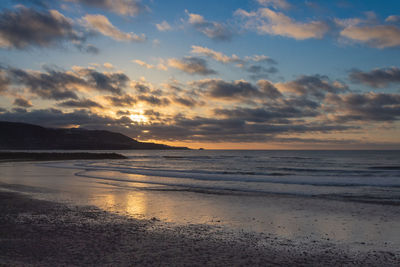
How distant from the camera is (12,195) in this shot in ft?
60.0

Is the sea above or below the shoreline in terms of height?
below

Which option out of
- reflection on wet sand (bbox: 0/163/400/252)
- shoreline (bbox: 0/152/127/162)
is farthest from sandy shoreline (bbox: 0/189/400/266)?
shoreline (bbox: 0/152/127/162)

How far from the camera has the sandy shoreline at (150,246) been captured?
294 inches

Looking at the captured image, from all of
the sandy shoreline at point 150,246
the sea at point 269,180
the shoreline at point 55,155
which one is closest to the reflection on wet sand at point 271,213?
the sandy shoreline at point 150,246

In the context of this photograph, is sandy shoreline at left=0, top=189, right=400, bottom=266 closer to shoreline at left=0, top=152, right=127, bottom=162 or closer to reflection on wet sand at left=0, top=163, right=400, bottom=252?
reflection on wet sand at left=0, top=163, right=400, bottom=252

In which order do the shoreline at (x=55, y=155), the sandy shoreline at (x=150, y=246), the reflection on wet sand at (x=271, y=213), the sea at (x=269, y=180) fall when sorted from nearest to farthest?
the sandy shoreline at (x=150, y=246)
the reflection on wet sand at (x=271, y=213)
the sea at (x=269, y=180)
the shoreline at (x=55, y=155)

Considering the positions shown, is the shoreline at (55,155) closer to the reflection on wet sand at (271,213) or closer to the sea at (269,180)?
the sea at (269,180)

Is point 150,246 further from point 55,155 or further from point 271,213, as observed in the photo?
point 55,155

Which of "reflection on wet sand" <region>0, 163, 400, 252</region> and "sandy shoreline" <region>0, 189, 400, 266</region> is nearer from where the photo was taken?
"sandy shoreline" <region>0, 189, 400, 266</region>

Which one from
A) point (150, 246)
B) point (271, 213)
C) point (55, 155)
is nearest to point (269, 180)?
point (271, 213)

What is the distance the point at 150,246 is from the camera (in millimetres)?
8562

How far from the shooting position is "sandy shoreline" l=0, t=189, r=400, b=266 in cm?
746

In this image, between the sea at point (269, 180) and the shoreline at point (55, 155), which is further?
the shoreline at point (55, 155)

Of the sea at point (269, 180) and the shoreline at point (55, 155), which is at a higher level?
the shoreline at point (55, 155)
